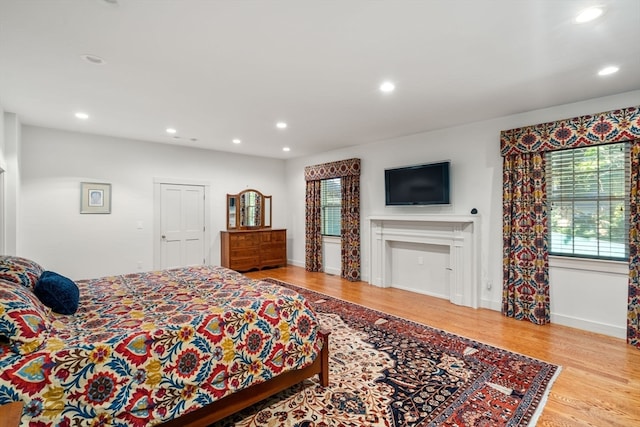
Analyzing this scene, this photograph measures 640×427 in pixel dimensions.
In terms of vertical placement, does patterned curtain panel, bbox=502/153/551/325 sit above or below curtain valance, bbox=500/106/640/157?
below

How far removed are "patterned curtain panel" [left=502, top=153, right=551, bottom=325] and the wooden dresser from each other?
4.61 m

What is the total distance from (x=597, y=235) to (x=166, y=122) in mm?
5590

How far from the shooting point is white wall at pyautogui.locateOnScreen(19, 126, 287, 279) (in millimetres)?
4793

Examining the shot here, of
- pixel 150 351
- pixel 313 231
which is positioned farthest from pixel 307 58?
pixel 313 231

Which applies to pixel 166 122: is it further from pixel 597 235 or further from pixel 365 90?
pixel 597 235

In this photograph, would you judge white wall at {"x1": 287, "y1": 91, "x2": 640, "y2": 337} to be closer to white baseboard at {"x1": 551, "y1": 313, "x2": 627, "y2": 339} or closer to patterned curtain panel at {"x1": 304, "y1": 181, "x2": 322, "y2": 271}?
white baseboard at {"x1": 551, "y1": 313, "x2": 627, "y2": 339}

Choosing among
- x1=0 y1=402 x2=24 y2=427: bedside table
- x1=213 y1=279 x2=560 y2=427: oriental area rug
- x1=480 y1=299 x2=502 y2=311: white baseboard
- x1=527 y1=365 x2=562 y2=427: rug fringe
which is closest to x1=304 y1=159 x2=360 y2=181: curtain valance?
x1=480 y1=299 x2=502 y2=311: white baseboard

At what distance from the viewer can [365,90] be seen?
3.29 m

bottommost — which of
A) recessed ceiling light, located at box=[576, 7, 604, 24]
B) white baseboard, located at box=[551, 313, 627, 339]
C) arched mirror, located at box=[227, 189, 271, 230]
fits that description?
white baseboard, located at box=[551, 313, 627, 339]

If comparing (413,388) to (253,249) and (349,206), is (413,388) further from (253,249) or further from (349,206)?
(253,249)

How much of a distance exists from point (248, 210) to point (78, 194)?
3067 millimetres

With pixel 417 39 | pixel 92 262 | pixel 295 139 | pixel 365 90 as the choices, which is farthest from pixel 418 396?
pixel 92 262

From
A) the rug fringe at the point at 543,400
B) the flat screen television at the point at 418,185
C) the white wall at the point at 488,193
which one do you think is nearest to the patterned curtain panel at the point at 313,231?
the white wall at the point at 488,193

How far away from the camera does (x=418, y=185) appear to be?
5.00 meters
